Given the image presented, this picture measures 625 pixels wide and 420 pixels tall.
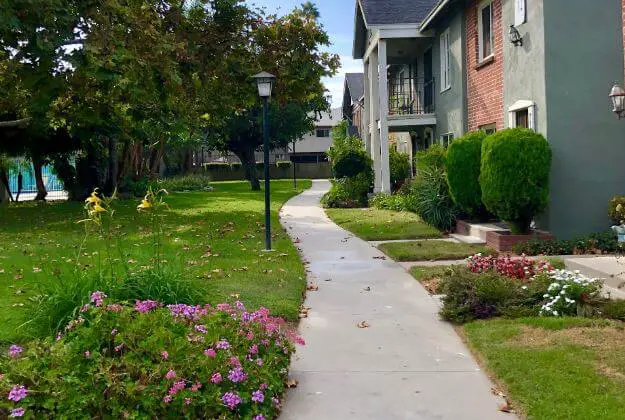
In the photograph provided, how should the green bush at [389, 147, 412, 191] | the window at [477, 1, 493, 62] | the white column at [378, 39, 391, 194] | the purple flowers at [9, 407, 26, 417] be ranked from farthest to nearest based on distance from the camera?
the green bush at [389, 147, 412, 191], the white column at [378, 39, 391, 194], the window at [477, 1, 493, 62], the purple flowers at [9, 407, 26, 417]

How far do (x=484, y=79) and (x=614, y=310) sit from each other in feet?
30.6

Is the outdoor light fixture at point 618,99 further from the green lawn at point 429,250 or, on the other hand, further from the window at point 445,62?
the window at point 445,62

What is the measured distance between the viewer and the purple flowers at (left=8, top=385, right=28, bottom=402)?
378 cm

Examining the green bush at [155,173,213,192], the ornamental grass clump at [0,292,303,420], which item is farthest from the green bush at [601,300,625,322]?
the green bush at [155,173,213,192]

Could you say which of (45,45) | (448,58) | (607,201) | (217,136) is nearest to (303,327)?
(45,45)

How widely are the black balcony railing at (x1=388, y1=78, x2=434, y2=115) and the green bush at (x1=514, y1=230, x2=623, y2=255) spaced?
988 centimetres

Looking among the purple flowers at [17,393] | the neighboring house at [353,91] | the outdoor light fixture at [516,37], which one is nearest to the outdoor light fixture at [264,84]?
the outdoor light fixture at [516,37]

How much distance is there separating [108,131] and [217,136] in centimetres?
1542

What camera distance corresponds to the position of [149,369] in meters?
4.16

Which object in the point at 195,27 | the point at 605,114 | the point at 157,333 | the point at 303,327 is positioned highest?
the point at 195,27

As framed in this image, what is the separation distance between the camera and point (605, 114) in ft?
36.2

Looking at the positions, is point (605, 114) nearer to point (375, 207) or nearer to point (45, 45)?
point (45, 45)

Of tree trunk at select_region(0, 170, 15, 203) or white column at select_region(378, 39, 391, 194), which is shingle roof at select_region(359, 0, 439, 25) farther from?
tree trunk at select_region(0, 170, 15, 203)

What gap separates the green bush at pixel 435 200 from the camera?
47.2ft
